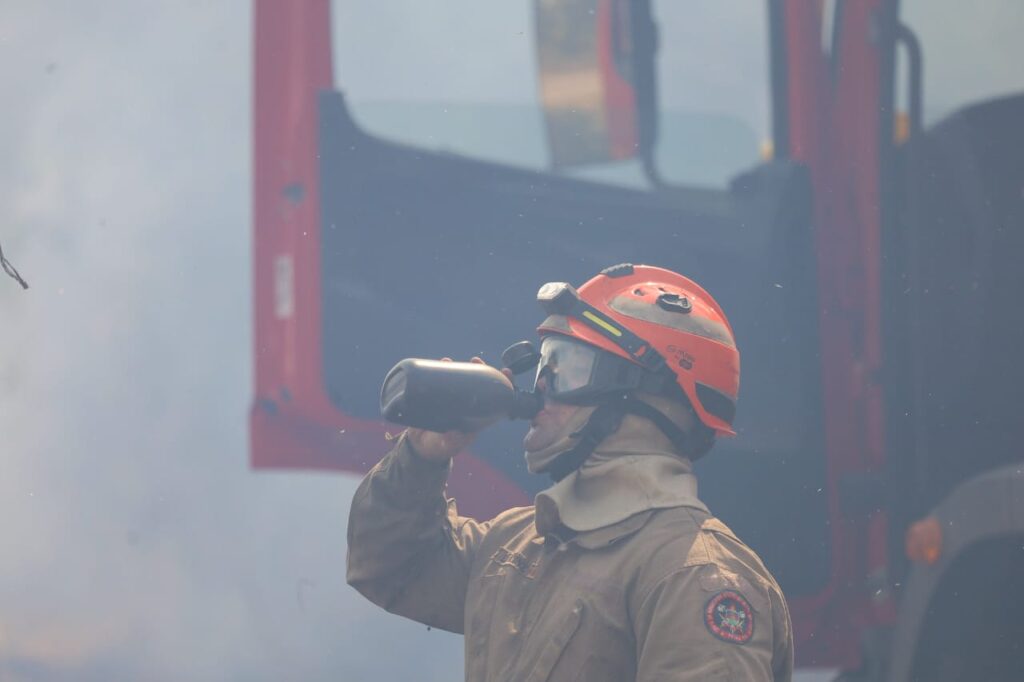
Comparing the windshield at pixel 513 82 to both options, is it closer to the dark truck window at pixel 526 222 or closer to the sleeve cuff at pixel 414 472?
the dark truck window at pixel 526 222

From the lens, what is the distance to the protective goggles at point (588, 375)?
181 cm

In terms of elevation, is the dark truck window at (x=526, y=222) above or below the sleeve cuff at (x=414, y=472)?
above

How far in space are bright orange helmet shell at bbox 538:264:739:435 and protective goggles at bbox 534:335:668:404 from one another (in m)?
0.02

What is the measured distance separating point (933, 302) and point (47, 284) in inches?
65.5

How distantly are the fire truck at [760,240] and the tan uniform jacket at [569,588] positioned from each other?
10.5 inches

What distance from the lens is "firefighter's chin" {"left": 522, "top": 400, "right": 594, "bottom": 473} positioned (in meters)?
1.83

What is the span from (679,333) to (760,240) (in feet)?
2.01

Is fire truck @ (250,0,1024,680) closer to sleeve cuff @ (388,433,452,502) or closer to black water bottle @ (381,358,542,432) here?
sleeve cuff @ (388,433,452,502)

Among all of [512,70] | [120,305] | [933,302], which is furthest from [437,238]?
[933,302]

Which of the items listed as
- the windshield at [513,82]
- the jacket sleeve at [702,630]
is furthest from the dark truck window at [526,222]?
the jacket sleeve at [702,630]

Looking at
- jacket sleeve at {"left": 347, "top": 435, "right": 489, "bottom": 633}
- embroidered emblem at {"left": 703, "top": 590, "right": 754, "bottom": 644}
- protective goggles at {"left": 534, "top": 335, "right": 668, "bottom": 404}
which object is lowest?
jacket sleeve at {"left": 347, "top": 435, "right": 489, "bottom": 633}

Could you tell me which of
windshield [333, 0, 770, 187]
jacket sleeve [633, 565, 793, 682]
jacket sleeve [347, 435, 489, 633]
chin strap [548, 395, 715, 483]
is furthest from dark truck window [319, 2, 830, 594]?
jacket sleeve [633, 565, 793, 682]

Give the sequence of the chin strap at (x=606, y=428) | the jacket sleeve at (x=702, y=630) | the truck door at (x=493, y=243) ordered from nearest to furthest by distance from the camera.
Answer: the jacket sleeve at (x=702, y=630) < the chin strap at (x=606, y=428) < the truck door at (x=493, y=243)

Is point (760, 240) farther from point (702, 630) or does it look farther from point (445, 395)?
point (702, 630)
